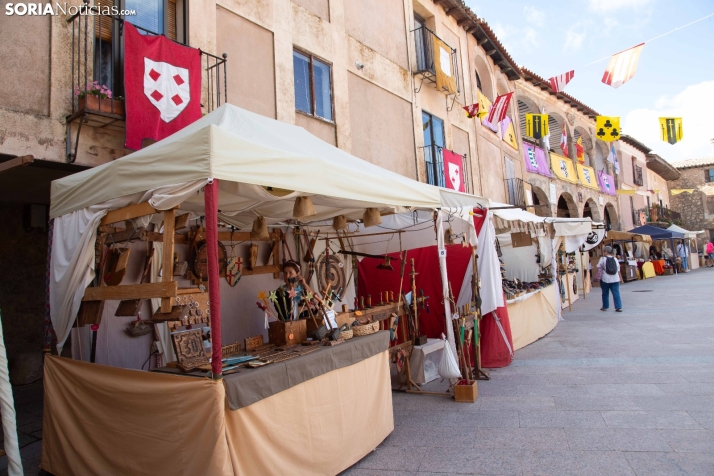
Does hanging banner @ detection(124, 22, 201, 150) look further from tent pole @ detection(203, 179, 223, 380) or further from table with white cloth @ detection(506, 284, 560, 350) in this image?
table with white cloth @ detection(506, 284, 560, 350)

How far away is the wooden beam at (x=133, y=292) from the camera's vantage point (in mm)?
3379

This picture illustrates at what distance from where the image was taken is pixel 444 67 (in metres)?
12.6

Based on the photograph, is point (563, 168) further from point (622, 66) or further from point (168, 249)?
point (168, 249)

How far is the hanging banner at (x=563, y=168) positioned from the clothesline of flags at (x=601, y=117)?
669mm

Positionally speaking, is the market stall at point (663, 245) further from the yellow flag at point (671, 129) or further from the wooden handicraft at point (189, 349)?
the wooden handicraft at point (189, 349)

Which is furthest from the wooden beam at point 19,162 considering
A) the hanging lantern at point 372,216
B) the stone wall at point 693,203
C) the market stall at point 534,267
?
the stone wall at point 693,203

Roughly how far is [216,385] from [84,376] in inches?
58.3

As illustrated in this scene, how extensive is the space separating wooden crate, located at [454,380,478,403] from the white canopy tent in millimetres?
2139

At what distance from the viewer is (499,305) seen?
6.87m

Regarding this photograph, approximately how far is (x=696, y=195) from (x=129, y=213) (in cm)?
4596

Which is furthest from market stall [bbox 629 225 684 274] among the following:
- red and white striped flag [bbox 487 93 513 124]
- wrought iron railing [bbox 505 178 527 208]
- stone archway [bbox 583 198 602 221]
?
red and white striped flag [bbox 487 93 513 124]

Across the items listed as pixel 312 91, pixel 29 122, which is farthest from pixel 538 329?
pixel 29 122

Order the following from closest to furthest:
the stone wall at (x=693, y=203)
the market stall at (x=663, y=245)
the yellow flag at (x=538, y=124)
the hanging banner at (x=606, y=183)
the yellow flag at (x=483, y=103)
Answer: the yellow flag at (x=483, y=103)
the yellow flag at (x=538, y=124)
the market stall at (x=663, y=245)
the hanging banner at (x=606, y=183)
the stone wall at (x=693, y=203)

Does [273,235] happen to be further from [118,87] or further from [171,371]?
[171,371]
